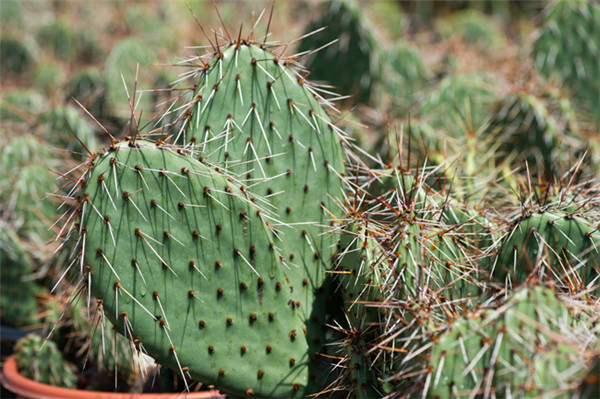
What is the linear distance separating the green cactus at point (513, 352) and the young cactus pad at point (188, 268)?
526 millimetres

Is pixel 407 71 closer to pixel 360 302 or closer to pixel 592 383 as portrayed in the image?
pixel 360 302

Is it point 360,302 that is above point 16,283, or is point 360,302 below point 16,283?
above

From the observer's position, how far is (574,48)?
3.79 m

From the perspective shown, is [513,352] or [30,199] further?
[30,199]

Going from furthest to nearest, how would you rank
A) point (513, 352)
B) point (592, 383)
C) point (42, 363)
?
point (42, 363) < point (513, 352) < point (592, 383)

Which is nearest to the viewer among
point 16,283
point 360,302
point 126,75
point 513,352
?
point 513,352

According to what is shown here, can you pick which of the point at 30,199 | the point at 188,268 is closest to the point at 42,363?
the point at 30,199

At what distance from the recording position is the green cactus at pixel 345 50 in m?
3.78

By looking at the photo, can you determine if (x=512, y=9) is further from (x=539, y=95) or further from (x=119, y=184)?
(x=119, y=184)

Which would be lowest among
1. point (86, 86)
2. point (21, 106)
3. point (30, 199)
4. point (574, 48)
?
point (30, 199)

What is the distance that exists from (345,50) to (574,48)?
128cm

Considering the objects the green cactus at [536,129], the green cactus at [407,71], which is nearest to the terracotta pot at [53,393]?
the green cactus at [536,129]

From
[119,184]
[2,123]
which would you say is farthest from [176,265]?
[2,123]

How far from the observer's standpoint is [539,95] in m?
3.44
